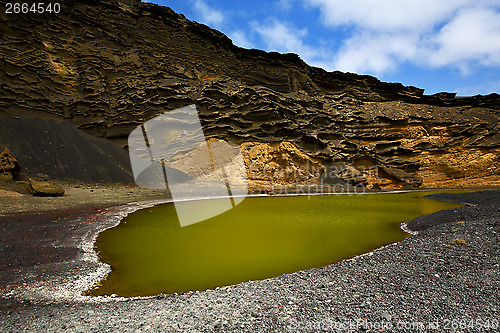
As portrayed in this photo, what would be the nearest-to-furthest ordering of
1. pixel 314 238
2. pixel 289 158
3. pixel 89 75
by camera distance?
1. pixel 314 238
2. pixel 89 75
3. pixel 289 158

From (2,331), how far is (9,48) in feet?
107

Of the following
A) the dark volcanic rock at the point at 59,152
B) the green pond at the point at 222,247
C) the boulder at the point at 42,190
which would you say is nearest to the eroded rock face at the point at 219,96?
the dark volcanic rock at the point at 59,152

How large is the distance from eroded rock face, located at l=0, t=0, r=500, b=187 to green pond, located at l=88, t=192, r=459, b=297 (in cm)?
1910

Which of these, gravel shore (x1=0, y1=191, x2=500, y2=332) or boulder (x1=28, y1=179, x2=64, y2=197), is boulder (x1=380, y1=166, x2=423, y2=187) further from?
boulder (x1=28, y1=179, x2=64, y2=197)

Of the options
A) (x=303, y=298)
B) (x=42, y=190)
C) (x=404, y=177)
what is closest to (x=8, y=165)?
(x=42, y=190)

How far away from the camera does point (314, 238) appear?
919 centimetres

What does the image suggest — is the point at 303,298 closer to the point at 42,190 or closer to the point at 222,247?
the point at 222,247

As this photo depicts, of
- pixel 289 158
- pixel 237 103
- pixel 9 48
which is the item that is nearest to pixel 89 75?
pixel 9 48

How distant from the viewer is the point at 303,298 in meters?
4.43

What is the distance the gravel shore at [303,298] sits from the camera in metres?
3.64

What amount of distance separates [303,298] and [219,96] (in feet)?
102

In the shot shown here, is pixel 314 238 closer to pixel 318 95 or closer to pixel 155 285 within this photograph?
pixel 155 285

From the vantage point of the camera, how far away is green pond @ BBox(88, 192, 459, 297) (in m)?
5.75

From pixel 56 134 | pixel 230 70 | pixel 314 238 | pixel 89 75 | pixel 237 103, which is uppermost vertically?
pixel 230 70
